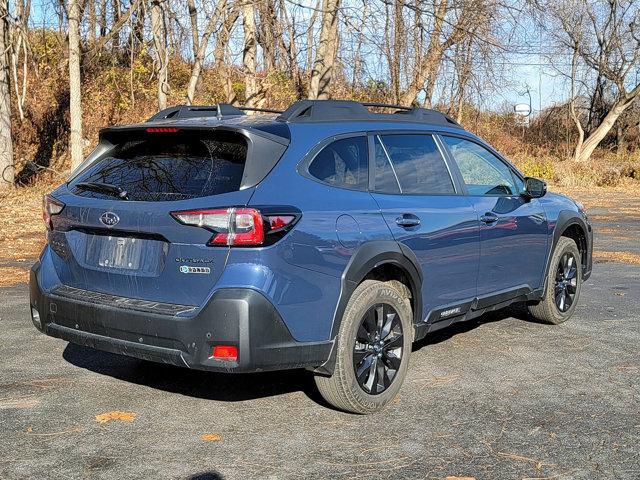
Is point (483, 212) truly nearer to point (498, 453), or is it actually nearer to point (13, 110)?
point (498, 453)

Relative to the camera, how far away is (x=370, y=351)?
189 inches

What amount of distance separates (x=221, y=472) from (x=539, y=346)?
341cm

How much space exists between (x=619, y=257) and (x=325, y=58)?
9885mm

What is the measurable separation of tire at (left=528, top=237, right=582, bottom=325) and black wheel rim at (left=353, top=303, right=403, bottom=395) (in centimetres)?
243

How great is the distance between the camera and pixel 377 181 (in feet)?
16.6

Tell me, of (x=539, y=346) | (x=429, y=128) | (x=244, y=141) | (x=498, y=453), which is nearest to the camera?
(x=498, y=453)

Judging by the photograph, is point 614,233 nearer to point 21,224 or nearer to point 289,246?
point 21,224

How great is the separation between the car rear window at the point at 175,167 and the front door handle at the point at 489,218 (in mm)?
2089

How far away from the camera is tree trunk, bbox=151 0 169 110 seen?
17234 mm

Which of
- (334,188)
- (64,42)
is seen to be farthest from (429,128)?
(64,42)

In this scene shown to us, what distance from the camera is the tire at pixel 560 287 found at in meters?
6.99

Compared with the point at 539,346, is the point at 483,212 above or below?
above

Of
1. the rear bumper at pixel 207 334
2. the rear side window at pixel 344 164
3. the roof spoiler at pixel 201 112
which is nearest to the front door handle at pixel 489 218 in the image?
the rear side window at pixel 344 164

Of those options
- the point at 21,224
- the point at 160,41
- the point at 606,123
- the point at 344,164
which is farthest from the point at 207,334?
the point at 606,123
